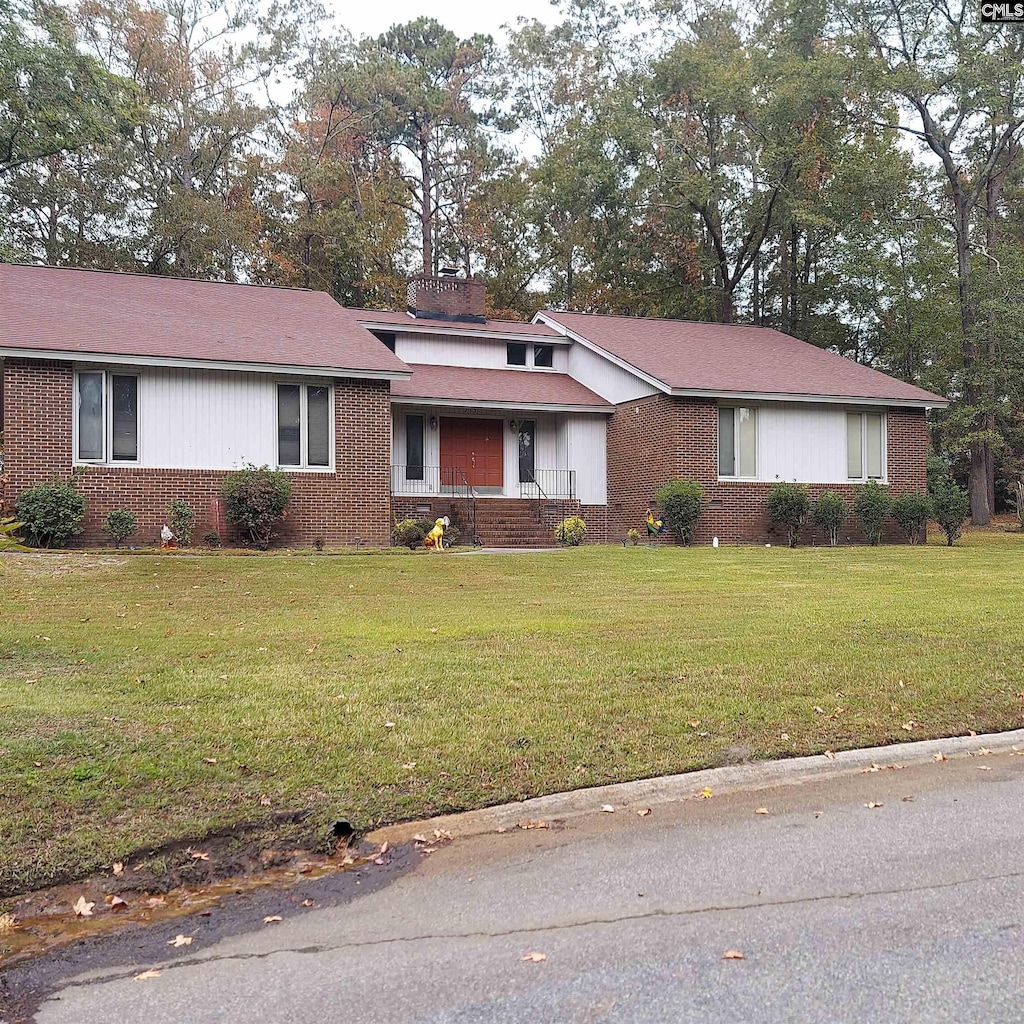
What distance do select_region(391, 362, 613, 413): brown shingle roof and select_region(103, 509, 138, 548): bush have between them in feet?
21.5

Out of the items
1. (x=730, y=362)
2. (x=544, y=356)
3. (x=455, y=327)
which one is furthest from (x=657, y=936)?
(x=544, y=356)

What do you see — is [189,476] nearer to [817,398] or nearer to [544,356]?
[544,356]

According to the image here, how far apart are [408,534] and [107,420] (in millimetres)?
5941

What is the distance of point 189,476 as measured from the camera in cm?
1809

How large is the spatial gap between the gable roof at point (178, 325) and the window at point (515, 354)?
5.07 metres

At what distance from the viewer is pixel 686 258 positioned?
118 ft

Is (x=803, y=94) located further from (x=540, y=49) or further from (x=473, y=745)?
(x=473, y=745)

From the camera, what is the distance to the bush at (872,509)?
21812 millimetres

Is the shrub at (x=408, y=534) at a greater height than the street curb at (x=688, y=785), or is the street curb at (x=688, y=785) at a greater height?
the shrub at (x=408, y=534)

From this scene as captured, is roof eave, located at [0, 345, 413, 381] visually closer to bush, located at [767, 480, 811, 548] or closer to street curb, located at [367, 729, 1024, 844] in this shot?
bush, located at [767, 480, 811, 548]

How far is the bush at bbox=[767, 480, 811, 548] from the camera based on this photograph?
21.4 m

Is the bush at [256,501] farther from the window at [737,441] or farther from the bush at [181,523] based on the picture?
the window at [737,441]

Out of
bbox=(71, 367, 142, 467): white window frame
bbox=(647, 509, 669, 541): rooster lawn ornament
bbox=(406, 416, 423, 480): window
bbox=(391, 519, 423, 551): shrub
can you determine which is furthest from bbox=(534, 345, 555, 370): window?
bbox=(71, 367, 142, 467): white window frame

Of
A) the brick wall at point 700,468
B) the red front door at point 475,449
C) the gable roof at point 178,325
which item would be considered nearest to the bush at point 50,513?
the gable roof at point 178,325
